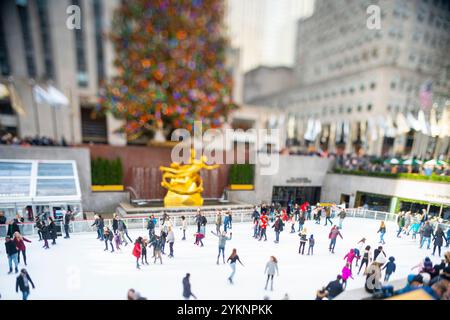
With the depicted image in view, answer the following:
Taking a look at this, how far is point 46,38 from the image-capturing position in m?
22.9

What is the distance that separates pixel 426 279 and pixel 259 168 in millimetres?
12337

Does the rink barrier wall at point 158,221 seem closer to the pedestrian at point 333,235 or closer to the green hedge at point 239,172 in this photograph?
the green hedge at point 239,172

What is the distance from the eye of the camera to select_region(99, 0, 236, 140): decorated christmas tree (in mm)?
19328

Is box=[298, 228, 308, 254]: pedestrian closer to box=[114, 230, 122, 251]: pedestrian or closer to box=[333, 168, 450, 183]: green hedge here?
box=[114, 230, 122, 251]: pedestrian

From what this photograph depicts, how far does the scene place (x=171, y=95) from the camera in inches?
792

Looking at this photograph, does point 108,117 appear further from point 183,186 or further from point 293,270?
point 293,270

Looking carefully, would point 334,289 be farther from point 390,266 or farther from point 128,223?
point 128,223

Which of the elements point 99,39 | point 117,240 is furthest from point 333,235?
point 99,39

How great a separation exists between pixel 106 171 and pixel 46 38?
16.4 metres

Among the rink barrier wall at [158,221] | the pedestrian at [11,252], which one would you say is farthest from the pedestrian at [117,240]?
the pedestrian at [11,252]

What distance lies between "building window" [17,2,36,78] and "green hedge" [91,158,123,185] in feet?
46.1

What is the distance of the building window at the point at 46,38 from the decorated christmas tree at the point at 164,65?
21.3ft

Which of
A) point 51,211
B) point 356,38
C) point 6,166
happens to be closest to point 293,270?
point 51,211

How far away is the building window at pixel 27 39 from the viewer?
22484 mm
